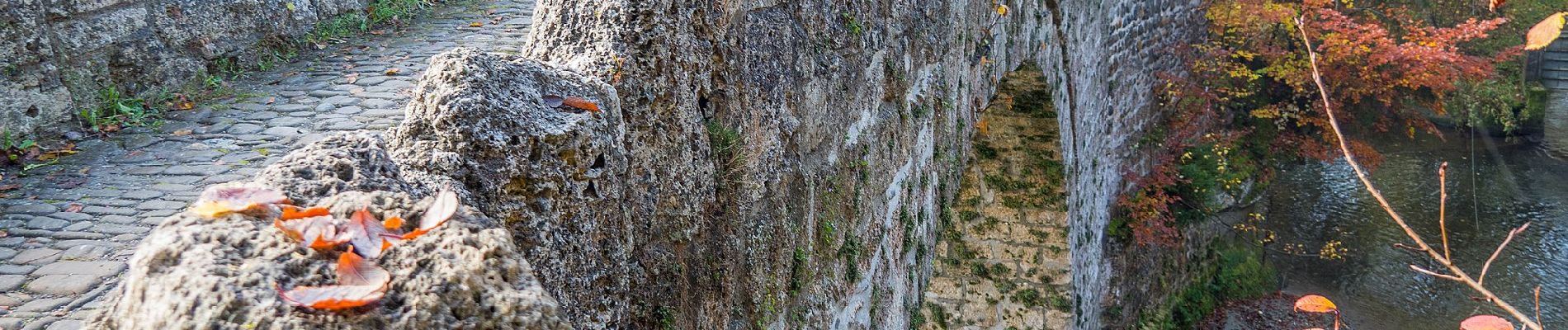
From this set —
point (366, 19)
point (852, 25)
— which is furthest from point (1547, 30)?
point (366, 19)

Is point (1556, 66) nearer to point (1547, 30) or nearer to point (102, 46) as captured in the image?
point (1547, 30)

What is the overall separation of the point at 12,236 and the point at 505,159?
2360 mm

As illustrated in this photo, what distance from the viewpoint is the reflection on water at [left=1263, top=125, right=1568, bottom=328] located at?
34.5 ft

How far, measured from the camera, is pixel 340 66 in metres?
5.25

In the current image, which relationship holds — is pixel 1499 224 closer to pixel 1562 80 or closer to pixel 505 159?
pixel 1562 80

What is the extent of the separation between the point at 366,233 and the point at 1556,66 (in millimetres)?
17600

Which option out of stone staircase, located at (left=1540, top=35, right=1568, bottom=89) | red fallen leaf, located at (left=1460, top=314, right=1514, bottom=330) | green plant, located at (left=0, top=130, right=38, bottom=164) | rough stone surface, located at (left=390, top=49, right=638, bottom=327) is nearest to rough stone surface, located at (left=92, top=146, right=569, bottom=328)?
rough stone surface, located at (left=390, top=49, right=638, bottom=327)

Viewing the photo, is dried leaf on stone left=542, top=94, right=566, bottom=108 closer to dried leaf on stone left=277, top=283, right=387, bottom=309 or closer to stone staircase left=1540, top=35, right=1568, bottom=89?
dried leaf on stone left=277, top=283, right=387, bottom=309

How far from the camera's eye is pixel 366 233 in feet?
3.93

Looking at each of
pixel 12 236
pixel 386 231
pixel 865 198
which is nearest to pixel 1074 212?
pixel 865 198

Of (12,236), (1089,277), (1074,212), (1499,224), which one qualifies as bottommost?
(1499,224)

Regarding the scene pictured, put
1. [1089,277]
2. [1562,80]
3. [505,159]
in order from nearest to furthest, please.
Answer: [505,159] → [1089,277] → [1562,80]

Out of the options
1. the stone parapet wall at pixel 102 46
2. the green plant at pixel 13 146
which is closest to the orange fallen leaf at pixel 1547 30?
the green plant at pixel 13 146

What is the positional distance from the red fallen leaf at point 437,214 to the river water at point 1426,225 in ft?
35.5
